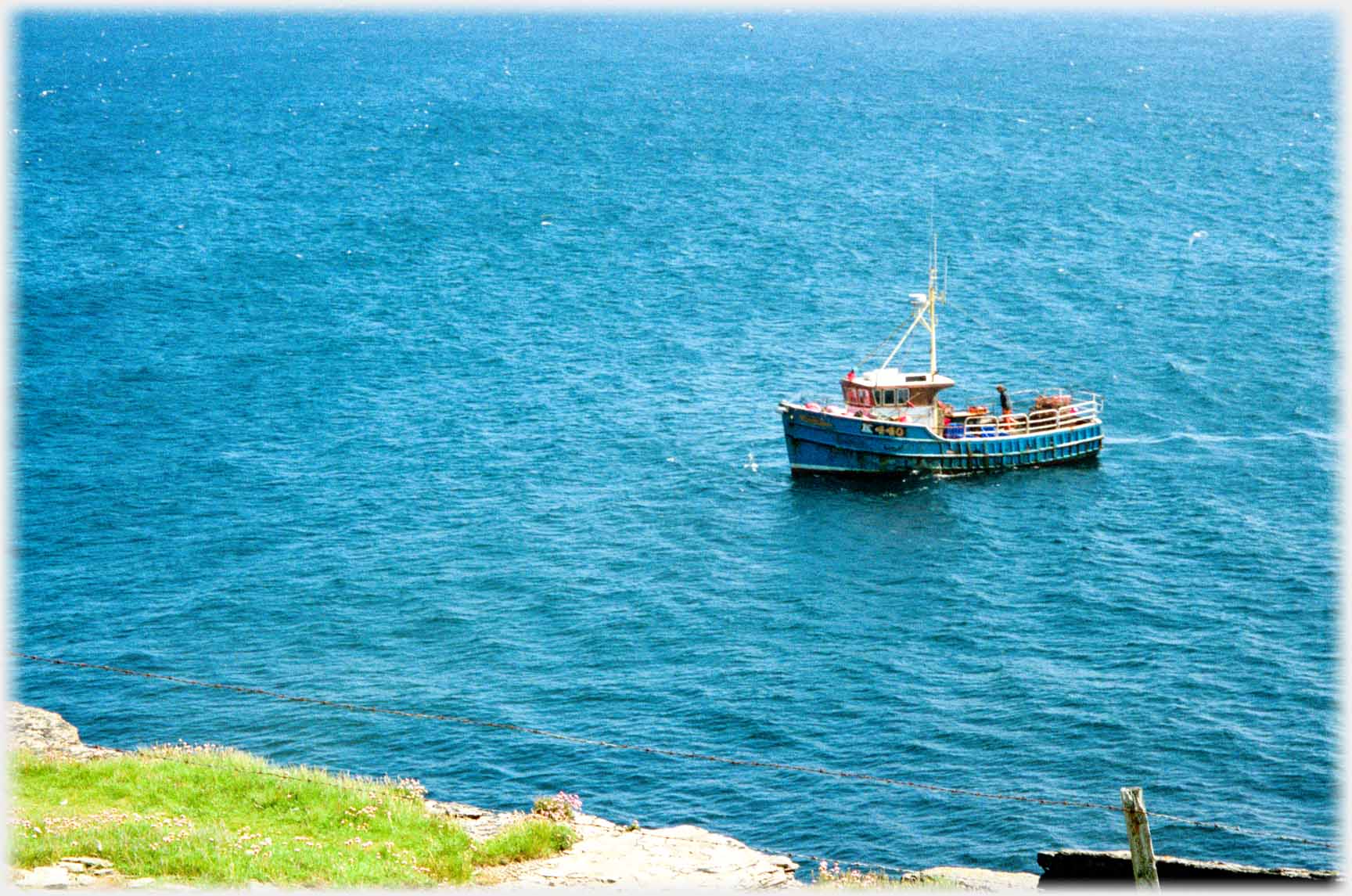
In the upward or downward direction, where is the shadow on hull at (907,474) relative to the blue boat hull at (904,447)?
downward

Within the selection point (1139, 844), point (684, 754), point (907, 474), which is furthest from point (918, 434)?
point (1139, 844)

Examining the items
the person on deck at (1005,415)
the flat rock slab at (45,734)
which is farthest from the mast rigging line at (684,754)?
the person on deck at (1005,415)

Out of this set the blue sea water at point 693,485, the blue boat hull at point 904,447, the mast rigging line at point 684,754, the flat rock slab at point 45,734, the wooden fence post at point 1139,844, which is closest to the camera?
the wooden fence post at point 1139,844

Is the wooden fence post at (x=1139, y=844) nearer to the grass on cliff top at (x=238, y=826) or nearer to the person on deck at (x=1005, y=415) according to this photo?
the grass on cliff top at (x=238, y=826)

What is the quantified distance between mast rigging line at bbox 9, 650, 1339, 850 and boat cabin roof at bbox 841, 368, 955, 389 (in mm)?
32944

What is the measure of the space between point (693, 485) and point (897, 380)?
38.7 feet

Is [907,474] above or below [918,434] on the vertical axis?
below

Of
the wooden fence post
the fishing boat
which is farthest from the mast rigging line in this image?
the fishing boat

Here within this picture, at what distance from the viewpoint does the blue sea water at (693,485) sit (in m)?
53.8

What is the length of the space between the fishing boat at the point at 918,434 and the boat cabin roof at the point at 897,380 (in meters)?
0.04

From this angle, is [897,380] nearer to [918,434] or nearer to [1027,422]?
[918,434]

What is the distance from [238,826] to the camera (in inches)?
1353

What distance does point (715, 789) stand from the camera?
50.2 metres

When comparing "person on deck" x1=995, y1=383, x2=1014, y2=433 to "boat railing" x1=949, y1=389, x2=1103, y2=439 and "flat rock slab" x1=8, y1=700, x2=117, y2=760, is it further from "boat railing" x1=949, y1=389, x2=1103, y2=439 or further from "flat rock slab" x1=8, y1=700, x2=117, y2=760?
"flat rock slab" x1=8, y1=700, x2=117, y2=760
